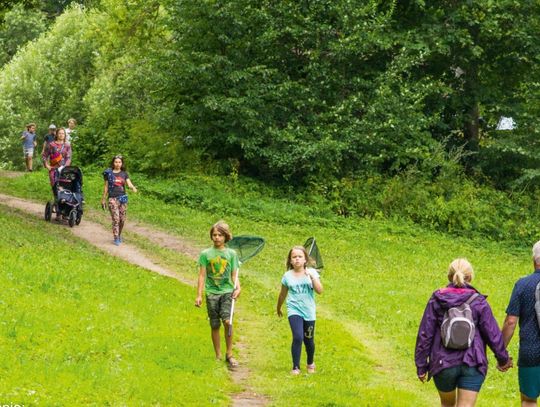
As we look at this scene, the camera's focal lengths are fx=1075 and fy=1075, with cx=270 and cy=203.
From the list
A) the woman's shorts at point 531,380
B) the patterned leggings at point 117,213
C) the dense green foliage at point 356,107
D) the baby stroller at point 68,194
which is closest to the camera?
the woman's shorts at point 531,380

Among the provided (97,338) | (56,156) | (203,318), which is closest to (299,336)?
(97,338)

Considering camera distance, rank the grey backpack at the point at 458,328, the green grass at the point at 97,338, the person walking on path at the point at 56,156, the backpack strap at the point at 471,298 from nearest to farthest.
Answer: the grey backpack at the point at 458,328, the backpack strap at the point at 471,298, the green grass at the point at 97,338, the person walking on path at the point at 56,156

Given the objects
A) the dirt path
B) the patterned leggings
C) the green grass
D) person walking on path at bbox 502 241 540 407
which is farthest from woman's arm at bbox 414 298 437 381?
the patterned leggings

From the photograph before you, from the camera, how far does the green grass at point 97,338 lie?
1136 centimetres

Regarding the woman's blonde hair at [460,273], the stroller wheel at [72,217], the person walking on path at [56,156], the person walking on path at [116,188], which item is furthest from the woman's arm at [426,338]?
the person walking on path at [56,156]

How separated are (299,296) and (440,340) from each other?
4.34m

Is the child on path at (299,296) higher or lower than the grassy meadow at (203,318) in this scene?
higher

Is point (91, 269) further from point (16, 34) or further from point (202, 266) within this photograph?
point (16, 34)

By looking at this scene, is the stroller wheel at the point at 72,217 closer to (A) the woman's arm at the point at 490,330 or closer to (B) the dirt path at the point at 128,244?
(B) the dirt path at the point at 128,244

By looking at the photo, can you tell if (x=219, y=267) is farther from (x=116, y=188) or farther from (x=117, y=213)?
(x=117, y=213)

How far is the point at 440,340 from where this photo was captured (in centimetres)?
991

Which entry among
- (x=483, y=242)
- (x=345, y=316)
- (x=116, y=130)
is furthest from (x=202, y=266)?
(x=116, y=130)

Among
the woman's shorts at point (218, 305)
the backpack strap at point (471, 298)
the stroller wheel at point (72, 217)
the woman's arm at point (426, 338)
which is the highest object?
the backpack strap at point (471, 298)

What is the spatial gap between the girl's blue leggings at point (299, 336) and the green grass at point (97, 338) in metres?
0.98
